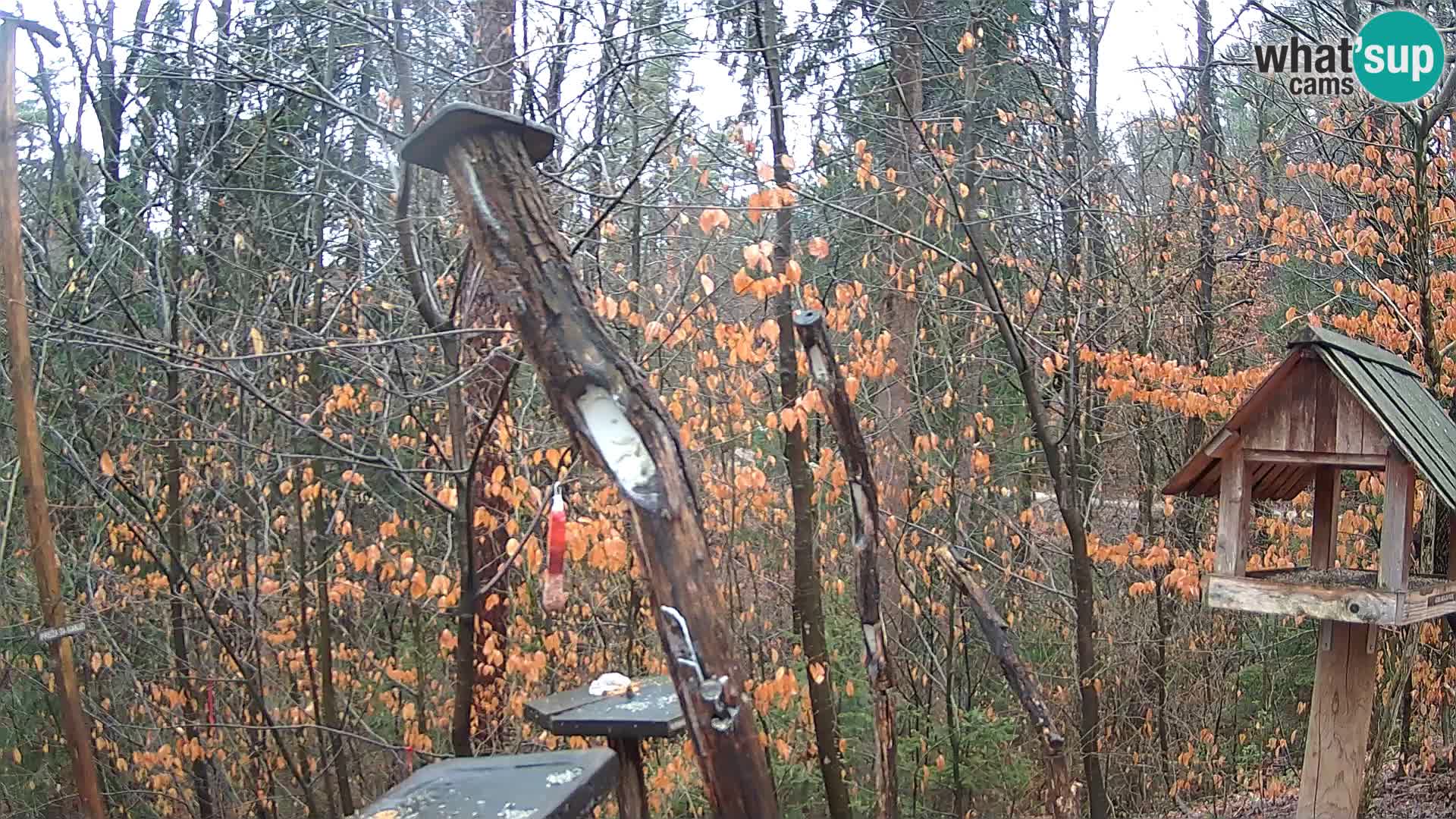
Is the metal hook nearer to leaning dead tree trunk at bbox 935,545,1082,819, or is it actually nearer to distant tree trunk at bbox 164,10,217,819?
leaning dead tree trunk at bbox 935,545,1082,819

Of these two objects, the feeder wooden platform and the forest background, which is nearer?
the feeder wooden platform

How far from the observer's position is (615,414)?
9.11 ft

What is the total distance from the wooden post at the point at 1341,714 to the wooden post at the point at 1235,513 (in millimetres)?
406

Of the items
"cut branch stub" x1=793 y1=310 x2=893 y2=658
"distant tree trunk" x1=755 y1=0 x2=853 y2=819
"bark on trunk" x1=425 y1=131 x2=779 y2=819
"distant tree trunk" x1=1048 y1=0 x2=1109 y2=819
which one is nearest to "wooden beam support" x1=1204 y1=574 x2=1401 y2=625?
"cut branch stub" x1=793 y1=310 x2=893 y2=658

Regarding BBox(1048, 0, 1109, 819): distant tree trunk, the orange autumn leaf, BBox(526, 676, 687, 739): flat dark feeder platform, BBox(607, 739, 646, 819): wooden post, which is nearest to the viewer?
BBox(526, 676, 687, 739): flat dark feeder platform

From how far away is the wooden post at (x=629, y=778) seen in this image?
371cm

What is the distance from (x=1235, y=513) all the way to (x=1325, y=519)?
63cm

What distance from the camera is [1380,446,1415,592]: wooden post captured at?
11.5 feet

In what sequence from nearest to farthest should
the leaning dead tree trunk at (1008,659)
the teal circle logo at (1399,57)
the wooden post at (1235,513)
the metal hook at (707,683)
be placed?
the metal hook at (707,683) < the wooden post at (1235,513) < the leaning dead tree trunk at (1008,659) < the teal circle logo at (1399,57)

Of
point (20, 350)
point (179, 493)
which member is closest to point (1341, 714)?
point (20, 350)

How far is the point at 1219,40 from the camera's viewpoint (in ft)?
24.1

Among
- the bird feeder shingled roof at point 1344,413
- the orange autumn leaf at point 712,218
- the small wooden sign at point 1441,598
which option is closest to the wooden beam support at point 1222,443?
the bird feeder shingled roof at point 1344,413

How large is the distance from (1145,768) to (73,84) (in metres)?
8.74

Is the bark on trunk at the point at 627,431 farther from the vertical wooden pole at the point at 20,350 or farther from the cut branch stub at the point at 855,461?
the vertical wooden pole at the point at 20,350
